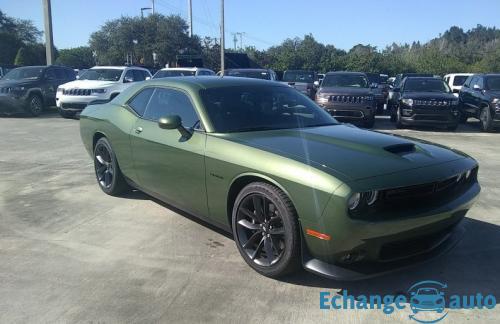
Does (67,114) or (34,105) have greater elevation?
(34,105)

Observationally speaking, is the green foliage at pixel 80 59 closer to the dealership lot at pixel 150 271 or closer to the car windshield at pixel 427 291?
the dealership lot at pixel 150 271

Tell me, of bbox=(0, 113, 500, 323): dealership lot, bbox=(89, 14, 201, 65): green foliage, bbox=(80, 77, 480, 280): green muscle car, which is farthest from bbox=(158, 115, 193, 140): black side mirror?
bbox=(89, 14, 201, 65): green foliage

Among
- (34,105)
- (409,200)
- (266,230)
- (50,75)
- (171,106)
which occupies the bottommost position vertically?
(266,230)

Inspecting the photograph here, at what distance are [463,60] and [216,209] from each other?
194 feet

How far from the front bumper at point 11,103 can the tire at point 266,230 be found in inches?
565

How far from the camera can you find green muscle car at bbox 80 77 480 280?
312 cm

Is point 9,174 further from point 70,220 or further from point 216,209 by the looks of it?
point 216,209

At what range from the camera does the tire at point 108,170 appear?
562cm

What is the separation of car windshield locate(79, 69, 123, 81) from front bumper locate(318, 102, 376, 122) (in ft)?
23.8

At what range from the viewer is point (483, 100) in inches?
520

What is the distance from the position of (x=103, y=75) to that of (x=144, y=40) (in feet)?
105

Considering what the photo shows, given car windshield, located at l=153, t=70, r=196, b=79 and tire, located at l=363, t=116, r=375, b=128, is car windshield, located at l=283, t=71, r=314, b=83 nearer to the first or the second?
car windshield, located at l=153, t=70, r=196, b=79

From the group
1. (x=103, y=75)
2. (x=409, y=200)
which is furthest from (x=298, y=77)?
(x=409, y=200)

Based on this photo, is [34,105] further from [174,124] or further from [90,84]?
[174,124]
